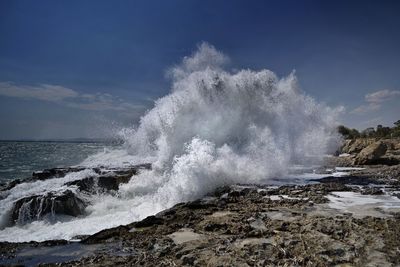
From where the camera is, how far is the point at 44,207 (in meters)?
15.0

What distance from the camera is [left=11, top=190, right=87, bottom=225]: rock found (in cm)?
1476

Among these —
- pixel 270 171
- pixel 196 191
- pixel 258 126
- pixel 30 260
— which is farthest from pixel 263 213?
pixel 258 126

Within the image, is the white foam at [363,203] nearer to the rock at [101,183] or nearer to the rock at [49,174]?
the rock at [101,183]

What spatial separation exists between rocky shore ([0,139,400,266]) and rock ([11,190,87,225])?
4858 mm

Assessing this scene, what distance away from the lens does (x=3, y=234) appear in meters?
13.4

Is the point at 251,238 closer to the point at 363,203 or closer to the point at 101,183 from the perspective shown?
the point at 363,203

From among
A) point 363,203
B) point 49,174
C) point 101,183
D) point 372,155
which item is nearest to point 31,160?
point 49,174

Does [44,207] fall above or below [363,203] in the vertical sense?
below

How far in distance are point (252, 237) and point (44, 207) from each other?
10.6 m

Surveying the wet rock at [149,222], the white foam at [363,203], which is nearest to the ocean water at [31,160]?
the wet rock at [149,222]

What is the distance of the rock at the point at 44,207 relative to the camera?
14758 millimetres

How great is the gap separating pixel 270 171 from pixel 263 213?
9.89 meters

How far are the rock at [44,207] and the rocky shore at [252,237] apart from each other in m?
4.86

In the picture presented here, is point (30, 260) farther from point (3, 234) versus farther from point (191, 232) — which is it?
point (3, 234)
